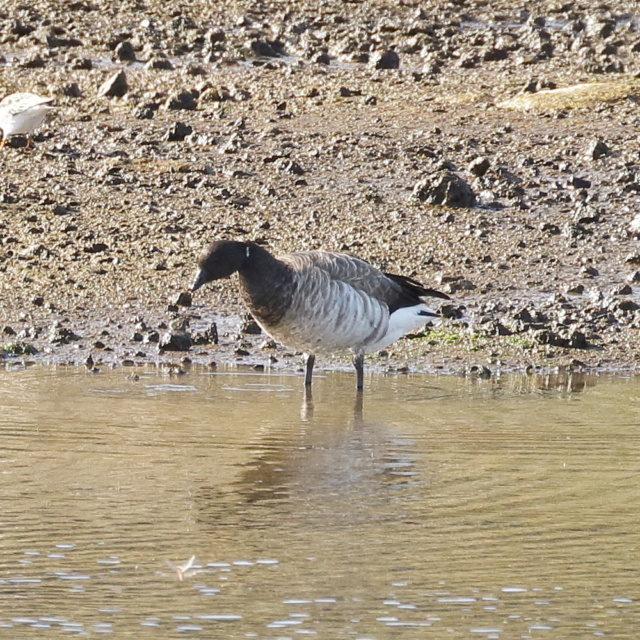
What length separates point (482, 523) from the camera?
602 centimetres

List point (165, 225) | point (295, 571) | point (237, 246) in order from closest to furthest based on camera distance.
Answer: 1. point (295, 571)
2. point (237, 246)
3. point (165, 225)

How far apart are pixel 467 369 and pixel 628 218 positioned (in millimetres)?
2982

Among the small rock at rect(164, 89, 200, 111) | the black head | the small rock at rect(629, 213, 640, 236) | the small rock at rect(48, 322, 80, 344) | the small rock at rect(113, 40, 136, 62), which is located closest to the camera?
the black head

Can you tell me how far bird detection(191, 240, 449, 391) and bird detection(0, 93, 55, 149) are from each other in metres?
4.90

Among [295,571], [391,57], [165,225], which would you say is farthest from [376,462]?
[391,57]

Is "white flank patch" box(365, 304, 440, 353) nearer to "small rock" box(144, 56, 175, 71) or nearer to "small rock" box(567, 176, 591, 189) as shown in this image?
"small rock" box(567, 176, 591, 189)

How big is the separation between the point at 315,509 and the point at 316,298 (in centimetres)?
253

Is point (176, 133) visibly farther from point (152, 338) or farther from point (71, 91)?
point (152, 338)

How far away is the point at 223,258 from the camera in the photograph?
8.51 metres

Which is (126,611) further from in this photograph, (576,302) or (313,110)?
(313,110)

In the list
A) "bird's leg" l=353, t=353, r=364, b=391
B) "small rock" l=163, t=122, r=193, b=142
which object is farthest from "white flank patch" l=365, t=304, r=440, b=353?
"small rock" l=163, t=122, r=193, b=142

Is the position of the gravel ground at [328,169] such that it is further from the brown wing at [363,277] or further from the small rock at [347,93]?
the brown wing at [363,277]

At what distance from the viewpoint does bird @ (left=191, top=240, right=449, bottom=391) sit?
8.52 m

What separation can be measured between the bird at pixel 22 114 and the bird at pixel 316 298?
4.90m
